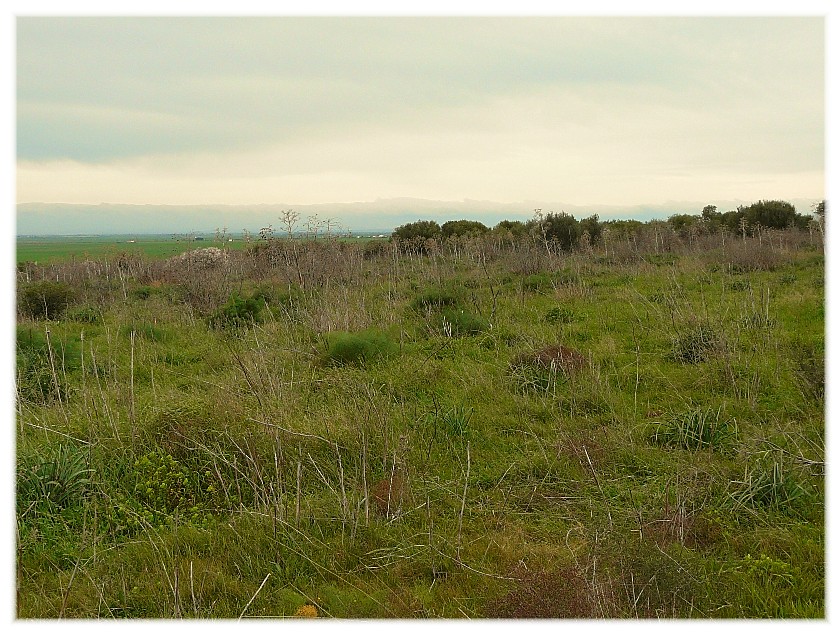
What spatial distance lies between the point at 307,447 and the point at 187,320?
6.09 meters

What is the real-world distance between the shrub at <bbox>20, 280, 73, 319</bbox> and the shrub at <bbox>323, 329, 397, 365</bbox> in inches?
262

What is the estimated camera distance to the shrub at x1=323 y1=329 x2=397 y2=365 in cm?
650

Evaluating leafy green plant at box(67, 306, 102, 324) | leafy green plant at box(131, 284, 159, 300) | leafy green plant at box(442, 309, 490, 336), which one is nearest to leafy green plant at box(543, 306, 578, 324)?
leafy green plant at box(442, 309, 490, 336)

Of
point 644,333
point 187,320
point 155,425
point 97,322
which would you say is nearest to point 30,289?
point 97,322

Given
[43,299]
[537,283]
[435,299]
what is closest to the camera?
[435,299]

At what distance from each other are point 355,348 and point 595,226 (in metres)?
18.6

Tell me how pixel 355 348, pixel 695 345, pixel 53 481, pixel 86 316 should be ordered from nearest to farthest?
pixel 53 481 → pixel 695 345 → pixel 355 348 → pixel 86 316

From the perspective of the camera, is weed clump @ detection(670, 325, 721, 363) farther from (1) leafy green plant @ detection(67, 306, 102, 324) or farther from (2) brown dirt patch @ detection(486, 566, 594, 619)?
(1) leafy green plant @ detection(67, 306, 102, 324)

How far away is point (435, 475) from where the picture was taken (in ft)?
13.3

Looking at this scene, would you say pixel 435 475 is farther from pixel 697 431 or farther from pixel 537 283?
pixel 537 283

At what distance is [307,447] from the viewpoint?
4273mm

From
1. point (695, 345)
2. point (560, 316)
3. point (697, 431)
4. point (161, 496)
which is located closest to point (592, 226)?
point (560, 316)

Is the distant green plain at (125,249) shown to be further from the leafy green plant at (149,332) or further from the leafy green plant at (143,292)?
the leafy green plant at (149,332)

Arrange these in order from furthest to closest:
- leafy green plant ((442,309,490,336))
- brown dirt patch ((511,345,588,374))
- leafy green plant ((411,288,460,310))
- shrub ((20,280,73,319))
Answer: shrub ((20,280,73,319)), leafy green plant ((411,288,460,310)), leafy green plant ((442,309,490,336)), brown dirt patch ((511,345,588,374))
